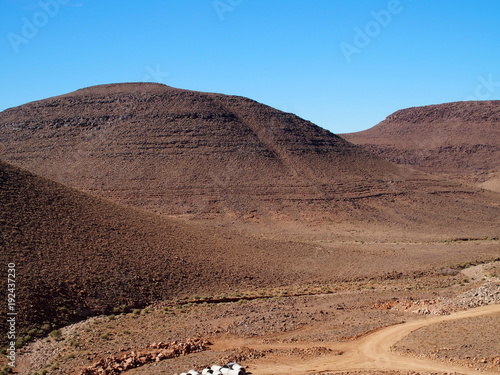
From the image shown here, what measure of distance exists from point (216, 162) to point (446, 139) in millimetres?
72588

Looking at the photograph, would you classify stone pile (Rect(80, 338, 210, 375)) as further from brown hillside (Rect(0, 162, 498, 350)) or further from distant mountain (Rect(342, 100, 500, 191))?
distant mountain (Rect(342, 100, 500, 191))

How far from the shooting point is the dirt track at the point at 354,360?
15031 millimetres

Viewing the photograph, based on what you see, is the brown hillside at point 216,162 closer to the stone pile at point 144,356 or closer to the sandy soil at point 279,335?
the sandy soil at point 279,335

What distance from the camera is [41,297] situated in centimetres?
2105

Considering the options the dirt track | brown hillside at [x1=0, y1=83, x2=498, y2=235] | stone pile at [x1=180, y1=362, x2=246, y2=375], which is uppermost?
brown hillside at [x1=0, y1=83, x2=498, y2=235]

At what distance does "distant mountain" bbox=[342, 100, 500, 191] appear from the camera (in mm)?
105250

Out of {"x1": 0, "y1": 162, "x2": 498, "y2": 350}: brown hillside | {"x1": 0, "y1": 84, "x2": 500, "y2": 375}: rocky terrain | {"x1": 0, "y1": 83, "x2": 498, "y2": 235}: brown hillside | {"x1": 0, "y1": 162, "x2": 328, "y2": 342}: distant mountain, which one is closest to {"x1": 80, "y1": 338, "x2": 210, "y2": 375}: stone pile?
{"x1": 0, "y1": 84, "x2": 500, "y2": 375}: rocky terrain

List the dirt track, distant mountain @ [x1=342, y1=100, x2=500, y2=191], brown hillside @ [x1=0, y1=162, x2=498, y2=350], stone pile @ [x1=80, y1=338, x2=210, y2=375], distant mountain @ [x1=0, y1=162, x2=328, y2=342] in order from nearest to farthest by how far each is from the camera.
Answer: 1. the dirt track
2. stone pile @ [x1=80, y1=338, x2=210, y2=375]
3. distant mountain @ [x1=0, y1=162, x2=328, y2=342]
4. brown hillside @ [x1=0, y1=162, x2=498, y2=350]
5. distant mountain @ [x1=342, y1=100, x2=500, y2=191]

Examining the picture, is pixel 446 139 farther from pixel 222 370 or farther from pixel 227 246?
pixel 222 370

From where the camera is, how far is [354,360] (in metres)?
16.0

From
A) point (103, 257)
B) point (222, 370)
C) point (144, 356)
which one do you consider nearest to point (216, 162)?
point (103, 257)

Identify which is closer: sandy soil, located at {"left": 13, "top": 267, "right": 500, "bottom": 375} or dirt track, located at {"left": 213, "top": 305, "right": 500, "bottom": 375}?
dirt track, located at {"left": 213, "top": 305, "right": 500, "bottom": 375}

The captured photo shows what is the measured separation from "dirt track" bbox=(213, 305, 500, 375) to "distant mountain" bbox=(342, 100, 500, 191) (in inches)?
3376

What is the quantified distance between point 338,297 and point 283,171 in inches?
1576
